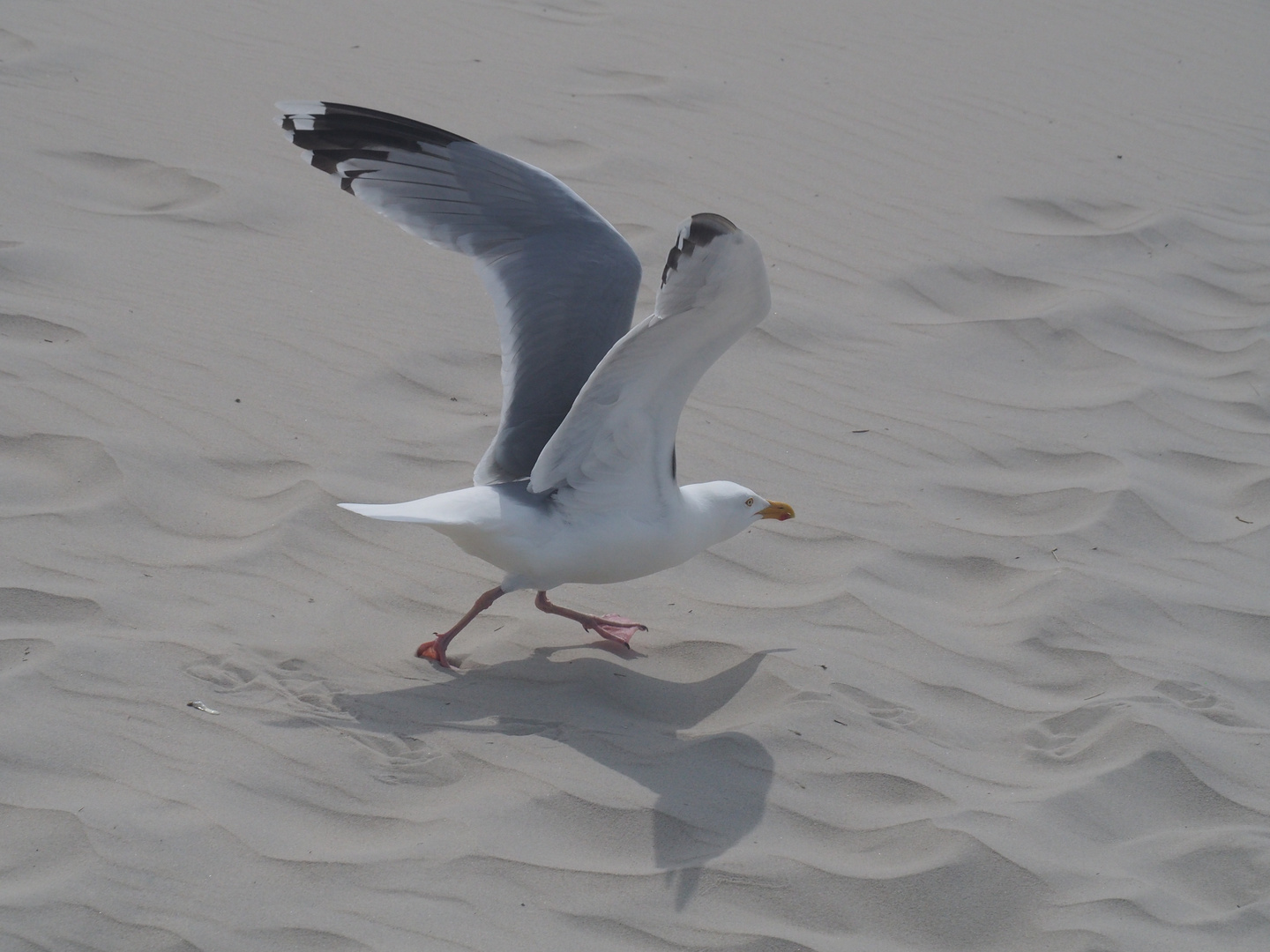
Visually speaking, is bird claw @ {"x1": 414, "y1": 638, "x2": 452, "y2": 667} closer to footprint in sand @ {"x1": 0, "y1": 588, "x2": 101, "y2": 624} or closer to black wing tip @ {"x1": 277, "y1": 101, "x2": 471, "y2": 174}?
footprint in sand @ {"x1": 0, "y1": 588, "x2": 101, "y2": 624}

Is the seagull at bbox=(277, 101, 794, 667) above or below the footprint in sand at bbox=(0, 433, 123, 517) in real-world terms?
above

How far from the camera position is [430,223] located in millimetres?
4121

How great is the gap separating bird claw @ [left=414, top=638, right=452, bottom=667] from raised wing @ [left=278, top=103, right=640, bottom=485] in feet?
1.75

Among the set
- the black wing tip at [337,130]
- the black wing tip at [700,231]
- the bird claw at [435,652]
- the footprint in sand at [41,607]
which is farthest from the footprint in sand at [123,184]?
the black wing tip at [700,231]

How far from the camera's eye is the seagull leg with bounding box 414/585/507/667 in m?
3.62

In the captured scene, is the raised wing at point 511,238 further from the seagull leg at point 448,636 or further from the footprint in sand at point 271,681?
the footprint in sand at point 271,681

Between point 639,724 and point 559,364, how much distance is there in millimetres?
1160

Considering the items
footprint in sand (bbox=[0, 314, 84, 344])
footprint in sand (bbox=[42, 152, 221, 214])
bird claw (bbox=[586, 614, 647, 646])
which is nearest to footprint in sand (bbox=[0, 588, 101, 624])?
bird claw (bbox=[586, 614, 647, 646])

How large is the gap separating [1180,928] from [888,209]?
14.7ft

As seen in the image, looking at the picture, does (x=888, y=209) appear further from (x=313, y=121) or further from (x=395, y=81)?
(x=313, y=121)

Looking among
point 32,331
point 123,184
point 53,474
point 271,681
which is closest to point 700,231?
point 271,681

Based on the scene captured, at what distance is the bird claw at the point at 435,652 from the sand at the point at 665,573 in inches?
1.9

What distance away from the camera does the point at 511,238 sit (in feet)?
13.6

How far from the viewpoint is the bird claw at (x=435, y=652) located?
362cm
